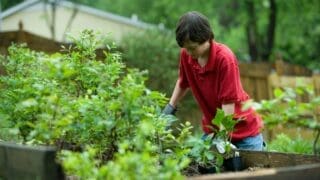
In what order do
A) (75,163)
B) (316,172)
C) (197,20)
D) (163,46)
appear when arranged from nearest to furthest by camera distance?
(75,163)
(316,172)
(197,20)
(163,46)

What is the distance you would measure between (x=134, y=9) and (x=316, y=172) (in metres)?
23.4

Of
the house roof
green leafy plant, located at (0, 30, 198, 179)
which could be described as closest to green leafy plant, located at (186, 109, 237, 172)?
green leafy plant, located at (0, 30, 198, 179)

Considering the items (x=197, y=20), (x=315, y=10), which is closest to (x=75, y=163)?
(x=197, y=20)

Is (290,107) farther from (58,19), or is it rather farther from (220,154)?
(58,19)

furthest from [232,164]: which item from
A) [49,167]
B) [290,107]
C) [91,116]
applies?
[49,167]

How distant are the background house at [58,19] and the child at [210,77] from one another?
540 inches

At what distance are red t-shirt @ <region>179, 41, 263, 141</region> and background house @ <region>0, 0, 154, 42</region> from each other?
13722 mm

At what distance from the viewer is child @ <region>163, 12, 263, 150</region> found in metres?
4.36

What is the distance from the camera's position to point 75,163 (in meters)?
2.72

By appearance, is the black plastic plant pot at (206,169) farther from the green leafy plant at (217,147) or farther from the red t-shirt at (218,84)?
the red t-shirt at (218,84)

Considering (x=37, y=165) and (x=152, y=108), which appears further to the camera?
(x=152, y=108)

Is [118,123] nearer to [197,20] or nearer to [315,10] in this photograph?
[197,20]

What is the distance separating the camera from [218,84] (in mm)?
4617

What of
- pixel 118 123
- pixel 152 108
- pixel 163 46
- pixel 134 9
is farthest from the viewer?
pixel 134 9
